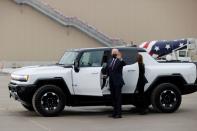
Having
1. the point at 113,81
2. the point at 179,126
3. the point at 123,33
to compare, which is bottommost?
the point at 179,126

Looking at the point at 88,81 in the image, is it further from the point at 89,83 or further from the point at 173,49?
the point at 173,49

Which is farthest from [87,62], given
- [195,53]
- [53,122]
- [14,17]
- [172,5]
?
[172,5]

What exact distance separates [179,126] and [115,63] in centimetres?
228

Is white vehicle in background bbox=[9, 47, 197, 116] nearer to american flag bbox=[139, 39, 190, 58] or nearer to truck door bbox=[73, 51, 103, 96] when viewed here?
truck door bbox=[73, 51, 103, 96]

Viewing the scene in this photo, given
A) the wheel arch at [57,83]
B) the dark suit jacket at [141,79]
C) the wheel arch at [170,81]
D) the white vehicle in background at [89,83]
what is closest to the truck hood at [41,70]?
the white vehicle in background at [89,83]

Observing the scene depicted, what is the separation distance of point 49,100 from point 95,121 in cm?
137

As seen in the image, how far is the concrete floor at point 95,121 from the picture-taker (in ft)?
36.6

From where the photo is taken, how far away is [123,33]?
54.4m

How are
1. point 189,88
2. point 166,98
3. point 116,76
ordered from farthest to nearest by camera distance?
point 189,88 < point 166,98 < point 116,76

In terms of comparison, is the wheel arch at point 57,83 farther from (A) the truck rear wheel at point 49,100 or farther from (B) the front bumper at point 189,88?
(B) the front bumper at point 189,88

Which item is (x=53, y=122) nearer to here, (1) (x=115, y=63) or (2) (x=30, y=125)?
(2) (x=30, y=125)

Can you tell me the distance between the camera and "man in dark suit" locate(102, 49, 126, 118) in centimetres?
1262

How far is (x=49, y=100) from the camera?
42.4 feet

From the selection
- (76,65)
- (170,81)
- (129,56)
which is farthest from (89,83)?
(170,81)
